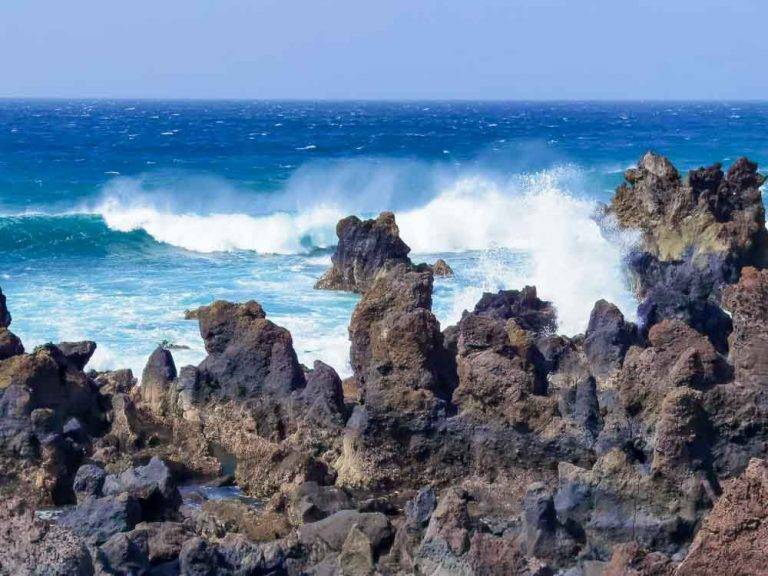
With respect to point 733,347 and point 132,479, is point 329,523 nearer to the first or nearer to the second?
point 132,479

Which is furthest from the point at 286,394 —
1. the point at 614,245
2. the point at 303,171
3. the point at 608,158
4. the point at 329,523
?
the point at 608,158

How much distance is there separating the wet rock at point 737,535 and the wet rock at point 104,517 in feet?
13.6

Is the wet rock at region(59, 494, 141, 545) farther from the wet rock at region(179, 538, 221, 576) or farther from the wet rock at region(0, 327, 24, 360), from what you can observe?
the wet rock at region(0, 327, 24, 360)

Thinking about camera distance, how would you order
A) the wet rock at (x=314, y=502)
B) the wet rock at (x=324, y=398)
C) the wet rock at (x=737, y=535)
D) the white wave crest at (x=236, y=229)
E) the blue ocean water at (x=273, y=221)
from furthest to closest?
1. the white wave crest at (x=236, y=229)
2. the blue ocean water at (x=273, y=221)
3. the wet rock at (x=324, y=398)
4. the wet rock at (x=314, y=502)
5. the wet rock at (x=737, y=535)

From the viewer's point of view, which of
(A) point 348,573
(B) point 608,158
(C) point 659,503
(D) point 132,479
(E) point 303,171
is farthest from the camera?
(B) point 608,158

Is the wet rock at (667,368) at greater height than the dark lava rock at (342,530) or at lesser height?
greater

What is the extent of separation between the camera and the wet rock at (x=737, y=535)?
6785 mm

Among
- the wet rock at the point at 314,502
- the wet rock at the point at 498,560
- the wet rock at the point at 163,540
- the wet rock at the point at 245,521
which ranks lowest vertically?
the wet rock at the point at 245,521

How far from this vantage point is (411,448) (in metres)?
11.6

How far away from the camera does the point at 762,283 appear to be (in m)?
12.0

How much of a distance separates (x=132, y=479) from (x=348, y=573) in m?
2.44

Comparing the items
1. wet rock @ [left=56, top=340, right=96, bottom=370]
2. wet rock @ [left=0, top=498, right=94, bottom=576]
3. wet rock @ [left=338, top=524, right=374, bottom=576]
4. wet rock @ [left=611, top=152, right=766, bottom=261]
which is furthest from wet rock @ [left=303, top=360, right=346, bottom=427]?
wet rock @ [left=611, top=152, right=766, bottom=261]

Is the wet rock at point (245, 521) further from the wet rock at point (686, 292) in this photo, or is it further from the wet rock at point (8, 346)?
the wet rock at point (686, 292)

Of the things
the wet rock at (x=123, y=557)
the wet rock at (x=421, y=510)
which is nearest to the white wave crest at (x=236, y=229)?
the wet rock at (x=421, y=510)
